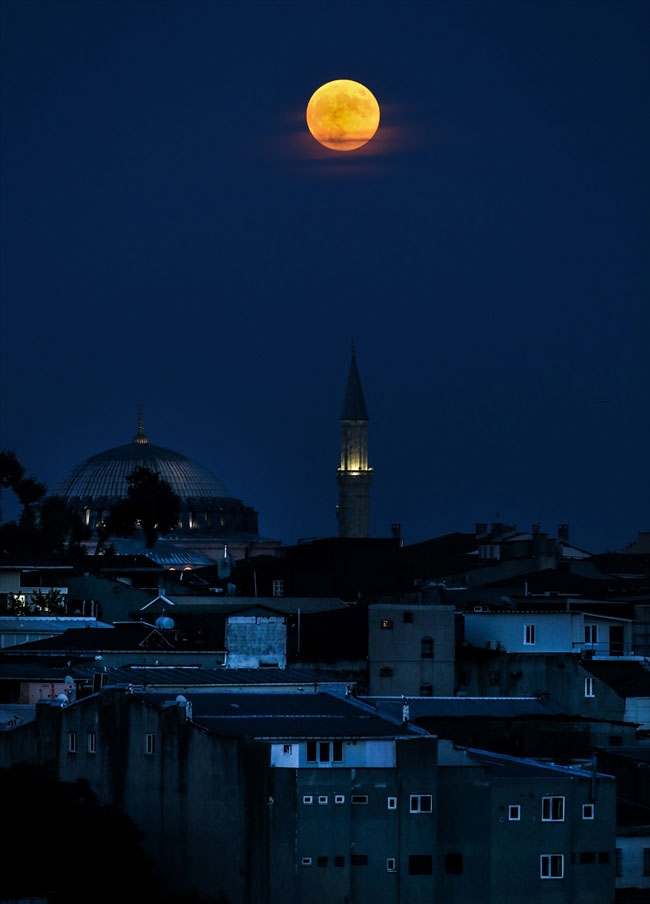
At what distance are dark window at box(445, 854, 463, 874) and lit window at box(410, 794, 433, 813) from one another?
Result: 2.80 ft

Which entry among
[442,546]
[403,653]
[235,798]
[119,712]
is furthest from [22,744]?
[442,546]

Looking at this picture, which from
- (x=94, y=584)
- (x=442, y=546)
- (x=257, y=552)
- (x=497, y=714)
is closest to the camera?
(x=497, y=714)

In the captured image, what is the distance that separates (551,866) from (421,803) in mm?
2290

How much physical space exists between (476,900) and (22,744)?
28.4 ft

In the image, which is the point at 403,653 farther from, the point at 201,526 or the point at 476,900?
the point at 201,526

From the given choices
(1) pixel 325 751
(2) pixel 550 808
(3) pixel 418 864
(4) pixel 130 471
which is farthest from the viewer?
(4) pixel 130 471

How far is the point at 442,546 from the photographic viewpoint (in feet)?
301

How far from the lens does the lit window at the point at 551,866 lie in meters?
36.2

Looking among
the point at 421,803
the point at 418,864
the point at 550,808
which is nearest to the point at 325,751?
the point at 421,803

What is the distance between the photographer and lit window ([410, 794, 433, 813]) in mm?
35156

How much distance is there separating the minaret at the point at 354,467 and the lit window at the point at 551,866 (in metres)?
90.9

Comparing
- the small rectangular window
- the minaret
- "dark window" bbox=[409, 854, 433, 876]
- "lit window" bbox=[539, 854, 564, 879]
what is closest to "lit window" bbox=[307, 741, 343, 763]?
"dark window" bbox=[409, 854, 433, 876]

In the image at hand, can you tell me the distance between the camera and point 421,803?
35.2m

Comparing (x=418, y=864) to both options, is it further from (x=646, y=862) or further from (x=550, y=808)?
(x=646, y=862)
